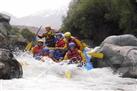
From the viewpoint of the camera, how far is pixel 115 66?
1811 centimetres

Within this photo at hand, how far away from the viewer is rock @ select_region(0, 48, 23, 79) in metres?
13.3

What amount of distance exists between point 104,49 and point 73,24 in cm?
2494

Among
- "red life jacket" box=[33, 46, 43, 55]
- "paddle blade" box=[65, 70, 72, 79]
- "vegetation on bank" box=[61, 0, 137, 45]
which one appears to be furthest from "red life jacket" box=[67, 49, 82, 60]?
"vegetation on bank" box=[61, 0, 137, 45]

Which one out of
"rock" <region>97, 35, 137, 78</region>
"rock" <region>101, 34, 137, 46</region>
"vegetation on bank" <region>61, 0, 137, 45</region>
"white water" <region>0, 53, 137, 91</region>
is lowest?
"white water" <region>0, 53, 137, 91</region>

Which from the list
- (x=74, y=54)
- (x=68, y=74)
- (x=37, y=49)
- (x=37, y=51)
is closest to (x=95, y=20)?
(x=37, y=49)

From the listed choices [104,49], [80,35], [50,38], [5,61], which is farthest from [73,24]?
[5,61]

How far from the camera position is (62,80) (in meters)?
14.4

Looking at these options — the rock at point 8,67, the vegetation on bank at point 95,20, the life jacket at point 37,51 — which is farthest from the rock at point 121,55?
the vegetation on bank at point 95,20

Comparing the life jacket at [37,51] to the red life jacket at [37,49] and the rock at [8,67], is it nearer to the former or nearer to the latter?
the red life jacket at [37,49]

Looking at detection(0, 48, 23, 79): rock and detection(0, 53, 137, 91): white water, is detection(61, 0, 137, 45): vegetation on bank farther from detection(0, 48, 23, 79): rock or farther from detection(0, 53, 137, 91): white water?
detection(0, 48, 23, 79): rock

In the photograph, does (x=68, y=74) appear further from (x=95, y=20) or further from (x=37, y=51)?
(x=95, y=20)

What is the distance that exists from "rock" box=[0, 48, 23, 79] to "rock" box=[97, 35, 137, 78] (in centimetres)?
481

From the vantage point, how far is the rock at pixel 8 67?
43.8 ft

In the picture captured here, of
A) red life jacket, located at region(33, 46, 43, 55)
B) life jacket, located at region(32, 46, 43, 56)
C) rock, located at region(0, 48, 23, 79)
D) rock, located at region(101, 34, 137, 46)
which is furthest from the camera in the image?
red life jacket, located at region(33, 46, 43, 55)
